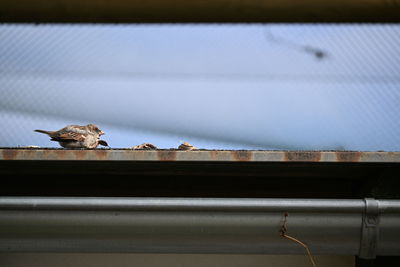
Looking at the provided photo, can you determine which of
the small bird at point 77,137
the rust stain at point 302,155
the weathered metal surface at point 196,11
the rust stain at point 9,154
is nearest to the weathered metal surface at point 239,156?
the rust stain at point 302,155

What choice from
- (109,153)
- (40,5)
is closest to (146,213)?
(109,153)

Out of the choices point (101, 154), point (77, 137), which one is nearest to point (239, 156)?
point (101, 154)

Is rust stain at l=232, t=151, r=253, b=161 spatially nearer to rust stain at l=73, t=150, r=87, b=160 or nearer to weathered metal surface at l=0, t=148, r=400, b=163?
weathered metal surface at l=0, t=148, r=400, b=163

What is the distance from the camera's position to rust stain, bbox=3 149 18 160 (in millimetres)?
2064

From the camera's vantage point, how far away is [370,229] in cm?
196

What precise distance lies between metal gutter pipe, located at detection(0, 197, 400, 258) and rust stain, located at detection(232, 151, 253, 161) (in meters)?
0.17

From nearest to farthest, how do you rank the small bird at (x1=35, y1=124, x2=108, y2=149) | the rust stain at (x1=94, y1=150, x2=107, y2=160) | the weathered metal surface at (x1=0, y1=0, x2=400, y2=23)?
the rust stain at (x1=94, y1=150, x2=107, y2=160) → the weathered metal surface at (x1=0, y1=0, x2=400, y2=23) → the small bird at (x1=35, y1=124, x2=108, y2=149)

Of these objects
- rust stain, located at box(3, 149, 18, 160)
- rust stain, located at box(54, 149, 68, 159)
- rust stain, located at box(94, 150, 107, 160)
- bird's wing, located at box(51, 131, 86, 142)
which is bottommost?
rust stain, located at box(3, 149, 18, 160)

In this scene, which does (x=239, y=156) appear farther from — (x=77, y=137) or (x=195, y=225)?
(x=77, y=137)

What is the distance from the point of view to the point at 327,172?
89.7 inches

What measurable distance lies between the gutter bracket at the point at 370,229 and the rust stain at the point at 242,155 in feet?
1.39

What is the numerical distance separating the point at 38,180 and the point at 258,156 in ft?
3.16

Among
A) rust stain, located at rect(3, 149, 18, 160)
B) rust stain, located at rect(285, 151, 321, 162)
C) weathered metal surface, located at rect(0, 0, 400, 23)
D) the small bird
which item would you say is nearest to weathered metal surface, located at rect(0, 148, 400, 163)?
rust stain, located at rect(285, 151, 321, 162)

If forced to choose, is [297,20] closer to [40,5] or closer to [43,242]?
[40,5]
